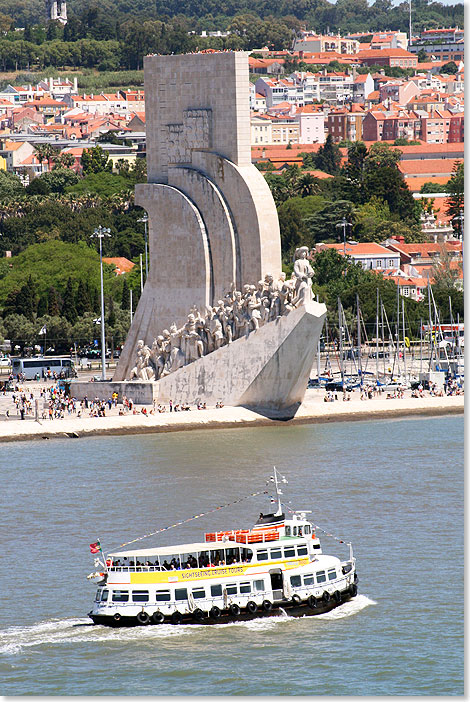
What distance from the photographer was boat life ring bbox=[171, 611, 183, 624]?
24.8 metres

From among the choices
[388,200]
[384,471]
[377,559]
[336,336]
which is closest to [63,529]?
[377,559]

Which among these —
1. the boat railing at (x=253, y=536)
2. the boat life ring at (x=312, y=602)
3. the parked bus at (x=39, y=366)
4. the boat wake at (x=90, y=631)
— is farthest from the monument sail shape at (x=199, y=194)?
the boat wake at (x=90, y=631)

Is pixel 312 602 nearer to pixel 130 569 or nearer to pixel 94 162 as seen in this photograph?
pixel 130 569

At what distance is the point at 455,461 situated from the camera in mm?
37125

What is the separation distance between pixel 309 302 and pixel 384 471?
7098 millimetres

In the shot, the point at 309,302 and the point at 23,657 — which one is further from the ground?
the point at 309,302

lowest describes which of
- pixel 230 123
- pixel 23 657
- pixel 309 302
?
pixel 23 657

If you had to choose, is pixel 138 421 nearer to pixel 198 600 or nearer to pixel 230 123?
pixel 230 123

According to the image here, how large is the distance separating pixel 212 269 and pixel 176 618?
20116 millimetres

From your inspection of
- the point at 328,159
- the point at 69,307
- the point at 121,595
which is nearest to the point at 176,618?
the point at 121,595

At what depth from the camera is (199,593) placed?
24.9m

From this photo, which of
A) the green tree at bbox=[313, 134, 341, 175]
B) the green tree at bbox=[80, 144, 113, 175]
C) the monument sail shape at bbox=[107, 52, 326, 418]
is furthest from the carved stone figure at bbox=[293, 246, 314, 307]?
the green tree at bbox=[313, 134, 341, 175]

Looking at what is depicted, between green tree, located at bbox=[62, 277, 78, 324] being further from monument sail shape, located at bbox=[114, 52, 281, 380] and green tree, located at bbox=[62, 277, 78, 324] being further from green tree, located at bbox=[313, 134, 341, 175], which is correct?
green tree, located at bbox=[313, 134, 341, 175]

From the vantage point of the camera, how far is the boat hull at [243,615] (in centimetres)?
2455
